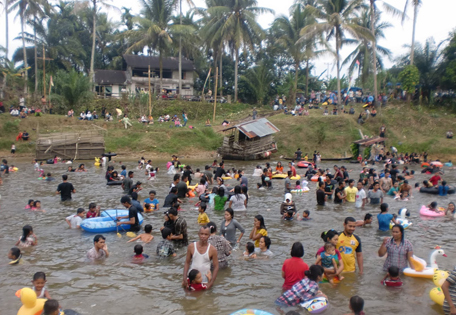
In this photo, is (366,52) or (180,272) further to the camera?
(366,52)

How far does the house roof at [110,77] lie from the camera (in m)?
49.0

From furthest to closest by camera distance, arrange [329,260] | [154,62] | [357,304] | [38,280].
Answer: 1. [154,62]
2. [329,260]
3. [38,280]
4. [357,304]

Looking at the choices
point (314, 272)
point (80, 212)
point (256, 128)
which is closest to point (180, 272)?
point (314, 272)

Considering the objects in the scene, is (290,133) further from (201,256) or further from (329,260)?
(201,256)

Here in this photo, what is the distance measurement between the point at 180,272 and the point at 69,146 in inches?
1021

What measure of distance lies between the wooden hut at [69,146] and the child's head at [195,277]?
1053 inches

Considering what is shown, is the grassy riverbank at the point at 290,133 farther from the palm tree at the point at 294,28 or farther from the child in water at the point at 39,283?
the child in water at the point at 39,283

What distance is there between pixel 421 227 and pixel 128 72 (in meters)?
43.1

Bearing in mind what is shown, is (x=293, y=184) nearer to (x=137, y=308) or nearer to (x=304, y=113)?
(x=137, y=308)

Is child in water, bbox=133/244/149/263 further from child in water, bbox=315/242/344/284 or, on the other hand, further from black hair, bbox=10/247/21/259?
child in water, bbox=315/242/344/284

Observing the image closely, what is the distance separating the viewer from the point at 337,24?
3650 centimetres

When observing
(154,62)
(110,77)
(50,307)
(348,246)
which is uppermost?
(154,62)

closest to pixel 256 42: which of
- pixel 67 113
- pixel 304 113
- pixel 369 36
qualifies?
pixel 304 113

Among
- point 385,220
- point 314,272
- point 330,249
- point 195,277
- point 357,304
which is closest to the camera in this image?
point 357,304
